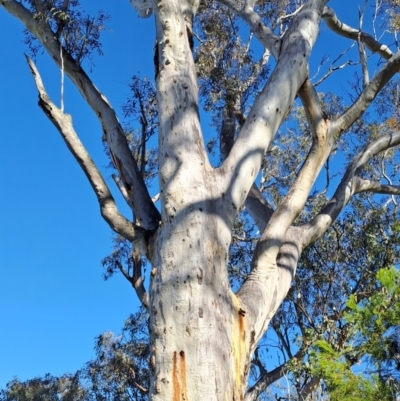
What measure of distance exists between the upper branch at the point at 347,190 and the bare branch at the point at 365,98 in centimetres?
49

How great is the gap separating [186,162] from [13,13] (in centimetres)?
287

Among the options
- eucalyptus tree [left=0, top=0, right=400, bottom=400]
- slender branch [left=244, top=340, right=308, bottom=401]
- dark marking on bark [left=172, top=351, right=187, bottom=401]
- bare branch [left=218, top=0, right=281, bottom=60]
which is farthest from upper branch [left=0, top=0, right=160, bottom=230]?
slender branch [left=244, top=340, right=308, bottom=401]

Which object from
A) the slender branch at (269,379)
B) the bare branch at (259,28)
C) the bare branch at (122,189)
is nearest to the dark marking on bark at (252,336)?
the bare branch at (122,189)

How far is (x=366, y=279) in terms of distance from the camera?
8.42 metres

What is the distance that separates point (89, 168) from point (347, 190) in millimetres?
2221

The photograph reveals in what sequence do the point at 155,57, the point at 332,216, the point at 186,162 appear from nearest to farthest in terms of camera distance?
1. the point at 186,162
2. the point at 155,57
3. the point at 332,216

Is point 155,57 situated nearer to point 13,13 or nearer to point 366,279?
point 13,13

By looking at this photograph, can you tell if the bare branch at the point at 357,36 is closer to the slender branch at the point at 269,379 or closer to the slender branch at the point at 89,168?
the slender branch at the point at 269,379

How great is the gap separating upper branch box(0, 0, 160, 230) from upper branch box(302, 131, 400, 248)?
3.67 feet

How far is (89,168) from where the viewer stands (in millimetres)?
3279

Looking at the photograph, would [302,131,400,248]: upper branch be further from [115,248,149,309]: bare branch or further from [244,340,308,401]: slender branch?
[115,248,149,309]: bare branch

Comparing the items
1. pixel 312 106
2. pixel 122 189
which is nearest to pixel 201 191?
pixel 312 106

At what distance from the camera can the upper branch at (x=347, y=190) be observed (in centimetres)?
405

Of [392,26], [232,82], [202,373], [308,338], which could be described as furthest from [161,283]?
[392,26]
